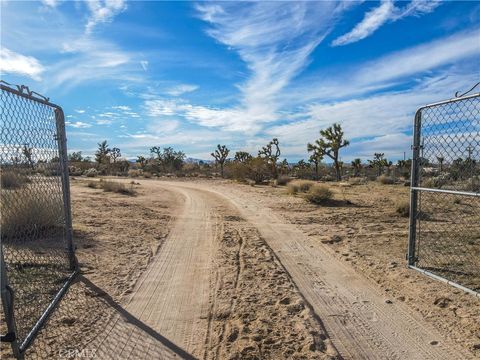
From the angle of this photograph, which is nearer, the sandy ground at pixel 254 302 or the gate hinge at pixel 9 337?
the gate hinge at pixel 9 337

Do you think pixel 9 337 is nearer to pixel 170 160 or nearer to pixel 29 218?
pixel 29 218

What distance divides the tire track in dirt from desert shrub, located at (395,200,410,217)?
647cm

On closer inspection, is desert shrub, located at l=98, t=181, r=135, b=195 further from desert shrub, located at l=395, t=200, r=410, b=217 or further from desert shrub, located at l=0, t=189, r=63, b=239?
desert shrub, located at l=395, t=200, r=410, b=217

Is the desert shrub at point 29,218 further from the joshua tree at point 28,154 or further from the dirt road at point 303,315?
the joshua tree at point 28,154

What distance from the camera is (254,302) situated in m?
4.96

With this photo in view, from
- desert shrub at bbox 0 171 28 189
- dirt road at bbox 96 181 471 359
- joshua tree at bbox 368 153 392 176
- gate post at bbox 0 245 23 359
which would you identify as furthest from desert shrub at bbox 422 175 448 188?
joshua tree at bbox 368 153 392 176

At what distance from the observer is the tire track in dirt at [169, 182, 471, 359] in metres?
3.77

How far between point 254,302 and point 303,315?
0.71 m

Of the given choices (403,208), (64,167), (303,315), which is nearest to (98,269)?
(64,167)

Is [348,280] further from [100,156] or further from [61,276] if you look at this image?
[100,156]

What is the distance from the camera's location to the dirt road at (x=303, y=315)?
3.77 m

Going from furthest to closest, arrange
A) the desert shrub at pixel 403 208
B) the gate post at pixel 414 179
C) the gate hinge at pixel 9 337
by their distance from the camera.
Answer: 1. the desert shrub at pixel 403 208
2. the gate post at pixel 414 179
3. the gate hinge at pixel 9 337

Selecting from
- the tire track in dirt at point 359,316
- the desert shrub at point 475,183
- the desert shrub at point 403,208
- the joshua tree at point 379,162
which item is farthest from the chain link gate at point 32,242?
the joshua tree at point 379,162

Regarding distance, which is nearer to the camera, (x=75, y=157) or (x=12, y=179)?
(x=12, y=179)
